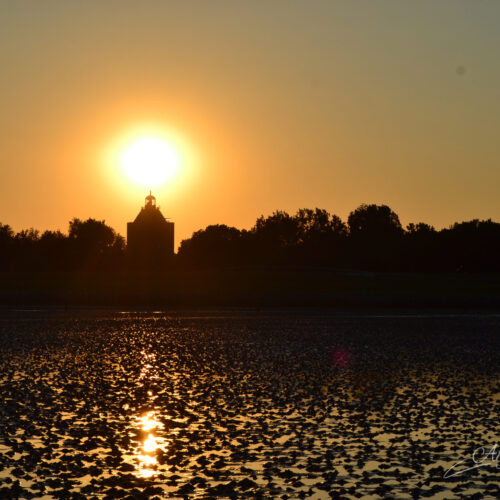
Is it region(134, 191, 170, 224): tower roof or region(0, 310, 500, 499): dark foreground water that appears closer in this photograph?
region(0, 310, 500, 499): dark foreground water

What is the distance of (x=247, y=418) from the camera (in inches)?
758

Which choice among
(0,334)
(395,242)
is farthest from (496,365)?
(395,242)

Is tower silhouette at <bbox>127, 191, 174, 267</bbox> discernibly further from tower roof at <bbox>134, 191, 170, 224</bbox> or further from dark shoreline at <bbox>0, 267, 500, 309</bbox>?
dark shoreline at <bbox>0, 267, 500, 309</bbox>

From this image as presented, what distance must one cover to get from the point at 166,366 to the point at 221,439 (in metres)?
13.6

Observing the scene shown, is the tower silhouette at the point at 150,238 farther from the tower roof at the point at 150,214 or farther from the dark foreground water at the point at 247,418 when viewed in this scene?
the dark foreground water at the point at 247,418

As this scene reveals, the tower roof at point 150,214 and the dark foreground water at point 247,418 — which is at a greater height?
the tower roof at point 150,214

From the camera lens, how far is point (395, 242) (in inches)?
6718

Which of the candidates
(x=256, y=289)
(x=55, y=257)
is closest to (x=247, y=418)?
(x=256, y=289)

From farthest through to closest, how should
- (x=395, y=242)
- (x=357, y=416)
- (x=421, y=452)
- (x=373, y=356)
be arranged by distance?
1. (x=395, y=242)
2. (x=373, y=356)
3. (x=357, y=416)
4. (x=421, y=452)

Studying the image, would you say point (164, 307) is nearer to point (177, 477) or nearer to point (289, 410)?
point (289, 410)

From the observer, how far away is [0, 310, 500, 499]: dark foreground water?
13.4 m

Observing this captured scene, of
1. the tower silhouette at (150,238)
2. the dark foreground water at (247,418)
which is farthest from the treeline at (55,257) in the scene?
the dark foreground water at (247,418)

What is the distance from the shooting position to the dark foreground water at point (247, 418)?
43.8 ft

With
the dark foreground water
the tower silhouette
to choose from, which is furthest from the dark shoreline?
the dark foreground water
